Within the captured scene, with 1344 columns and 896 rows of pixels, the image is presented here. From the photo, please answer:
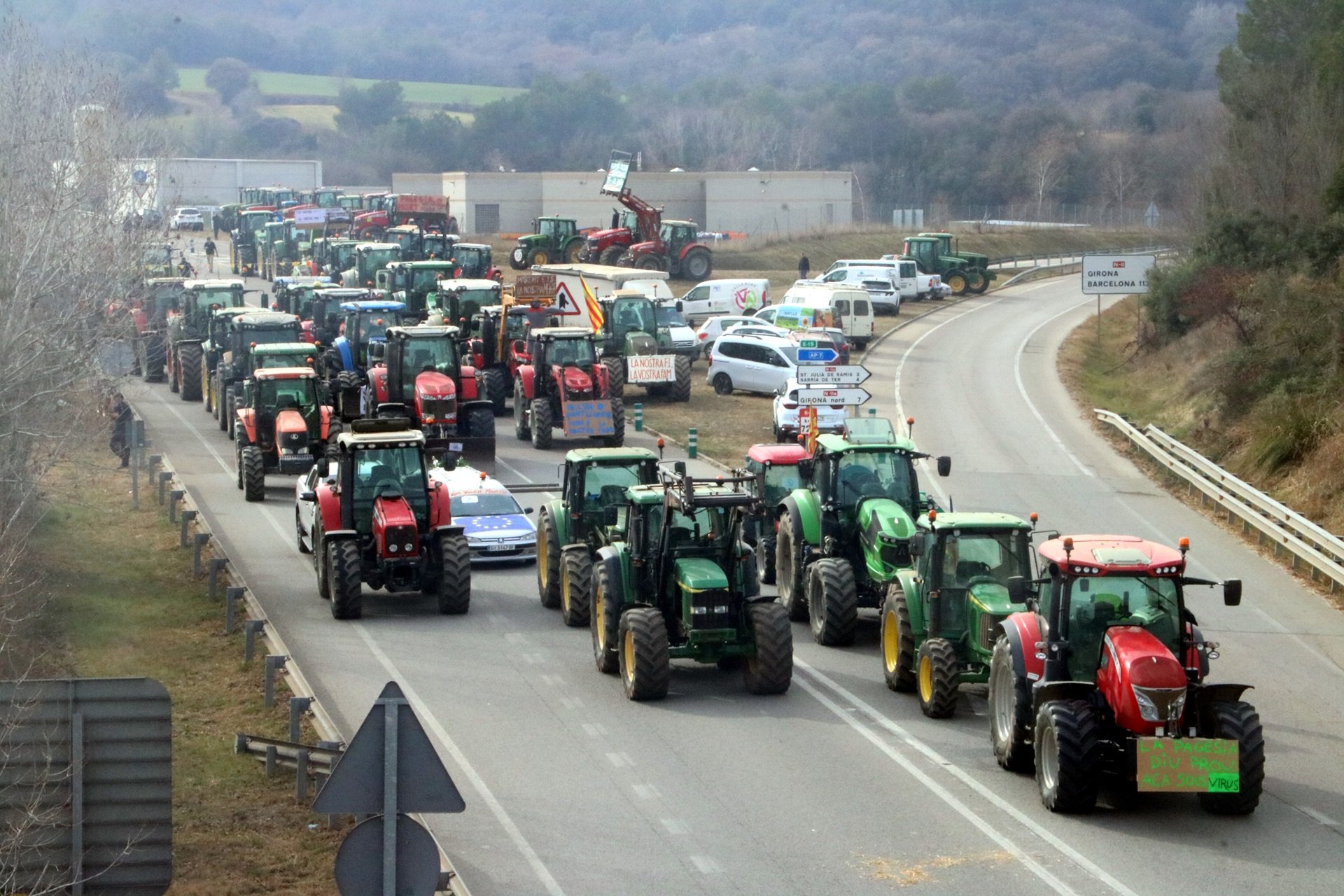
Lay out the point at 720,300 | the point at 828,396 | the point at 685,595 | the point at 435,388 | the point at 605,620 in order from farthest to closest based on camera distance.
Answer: the point at 720,300 < the point at 435,388 < the point at 828,396 < the point at 605,620 < the point at 685,595

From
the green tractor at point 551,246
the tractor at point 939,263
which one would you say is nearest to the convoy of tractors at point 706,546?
the green tractor at point 551,246

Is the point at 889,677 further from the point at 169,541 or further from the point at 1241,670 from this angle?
the point at 169,541

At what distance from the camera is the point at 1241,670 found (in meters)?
19.6

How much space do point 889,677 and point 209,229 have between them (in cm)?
7563

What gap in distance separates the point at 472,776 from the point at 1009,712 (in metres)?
4.85

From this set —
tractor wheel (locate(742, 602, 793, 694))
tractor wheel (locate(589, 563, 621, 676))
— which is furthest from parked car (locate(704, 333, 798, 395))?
tractor wheel (locate(742, 602, 793, 694))

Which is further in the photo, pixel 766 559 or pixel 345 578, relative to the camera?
pixel 766 559

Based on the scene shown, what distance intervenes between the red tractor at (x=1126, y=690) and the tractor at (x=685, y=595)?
369 cm

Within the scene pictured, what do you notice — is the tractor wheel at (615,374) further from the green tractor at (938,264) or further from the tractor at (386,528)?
the green tractor at (938,264)

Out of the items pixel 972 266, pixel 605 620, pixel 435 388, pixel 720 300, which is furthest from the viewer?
pixel 972 266

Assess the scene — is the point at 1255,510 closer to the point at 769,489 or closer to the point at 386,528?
the point at 769,489

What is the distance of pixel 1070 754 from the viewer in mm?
13641

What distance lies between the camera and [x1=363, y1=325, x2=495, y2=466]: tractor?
31.4 metres

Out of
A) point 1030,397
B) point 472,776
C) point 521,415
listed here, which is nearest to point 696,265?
point 1030,397
